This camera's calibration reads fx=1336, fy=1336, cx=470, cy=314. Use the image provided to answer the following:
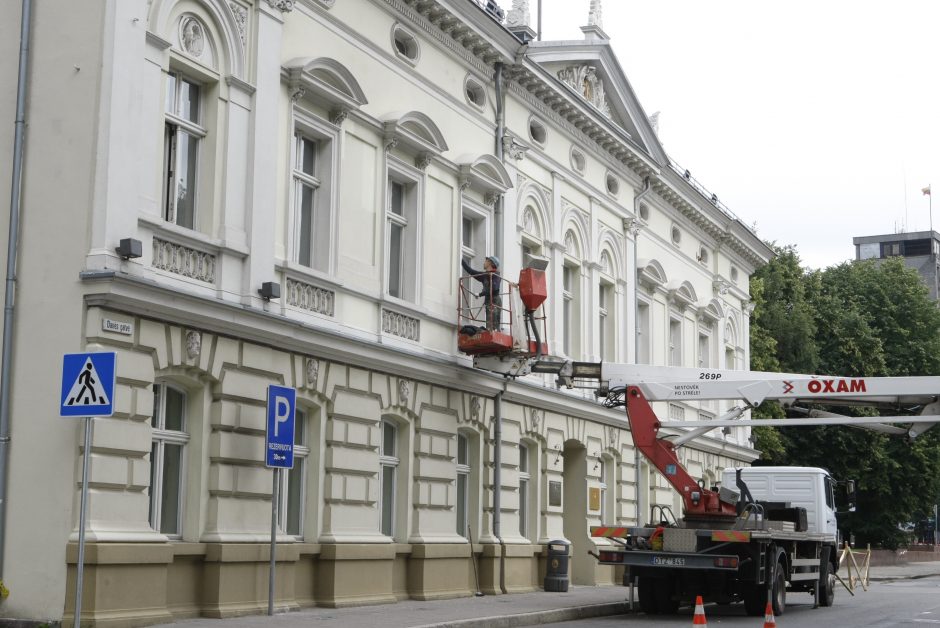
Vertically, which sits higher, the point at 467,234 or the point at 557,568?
the point at 467,234

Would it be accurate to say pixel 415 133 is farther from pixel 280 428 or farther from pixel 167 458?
pixel 167 458

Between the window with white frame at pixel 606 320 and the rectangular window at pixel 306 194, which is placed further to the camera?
the window with white frame at pixel 606 320

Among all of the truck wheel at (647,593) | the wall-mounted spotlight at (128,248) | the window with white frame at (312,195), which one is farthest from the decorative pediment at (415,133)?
the truck wheel at (647,593)

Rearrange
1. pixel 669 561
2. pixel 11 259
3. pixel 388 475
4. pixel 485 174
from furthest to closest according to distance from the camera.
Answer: pixel 485 174
pixel 388 475
pixel 669 561
pixel 11 259

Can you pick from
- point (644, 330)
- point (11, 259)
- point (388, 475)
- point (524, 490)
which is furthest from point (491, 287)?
point (644, 330)

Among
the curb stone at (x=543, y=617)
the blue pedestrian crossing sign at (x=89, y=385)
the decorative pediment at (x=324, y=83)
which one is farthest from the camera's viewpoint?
the decorative pediment at (x=324, y=83)

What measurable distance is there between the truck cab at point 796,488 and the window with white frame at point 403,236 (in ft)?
26.5

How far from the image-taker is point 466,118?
83.1 ft

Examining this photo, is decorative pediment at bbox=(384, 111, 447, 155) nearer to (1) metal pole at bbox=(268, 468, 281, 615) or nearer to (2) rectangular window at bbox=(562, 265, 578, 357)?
(1) metal pole at bbox=(268, 468, 281, 615)

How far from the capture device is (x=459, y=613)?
62.7 ft

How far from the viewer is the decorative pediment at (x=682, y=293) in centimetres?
3759

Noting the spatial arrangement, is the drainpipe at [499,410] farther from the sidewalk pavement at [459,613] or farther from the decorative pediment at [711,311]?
the decorative pediment at [711,311]

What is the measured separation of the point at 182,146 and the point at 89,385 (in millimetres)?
5430

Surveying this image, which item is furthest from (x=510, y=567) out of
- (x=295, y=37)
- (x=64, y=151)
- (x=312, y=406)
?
(x=64, y=151)
